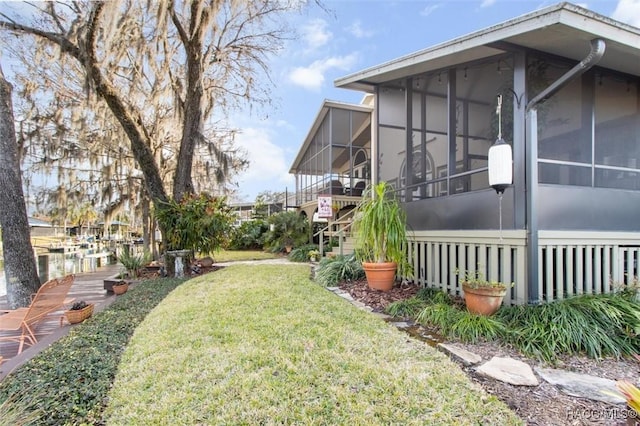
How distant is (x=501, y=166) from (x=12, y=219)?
7667 mm

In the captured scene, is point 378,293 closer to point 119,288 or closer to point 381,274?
point 381,274

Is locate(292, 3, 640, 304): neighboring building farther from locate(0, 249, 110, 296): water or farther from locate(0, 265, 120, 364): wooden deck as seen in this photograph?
locate(0, 249, 110, 296): water

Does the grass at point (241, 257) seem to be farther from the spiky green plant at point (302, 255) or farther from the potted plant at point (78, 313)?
the potted plant at point (78, 313)

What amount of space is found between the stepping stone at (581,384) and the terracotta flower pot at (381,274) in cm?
278

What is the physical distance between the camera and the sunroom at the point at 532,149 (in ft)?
12.9

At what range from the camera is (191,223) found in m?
8.16

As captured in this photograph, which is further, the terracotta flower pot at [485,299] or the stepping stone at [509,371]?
the terracotta flower pot at [485,299]

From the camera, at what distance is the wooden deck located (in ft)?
11.7

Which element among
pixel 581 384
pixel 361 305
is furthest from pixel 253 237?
pixel 581 384

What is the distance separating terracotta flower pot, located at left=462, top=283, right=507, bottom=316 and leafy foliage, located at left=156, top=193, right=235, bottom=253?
6.66 metres

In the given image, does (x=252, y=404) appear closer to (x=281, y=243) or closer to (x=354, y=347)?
(x=354, y=347)

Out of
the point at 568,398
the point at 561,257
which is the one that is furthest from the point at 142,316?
the point at 561,257

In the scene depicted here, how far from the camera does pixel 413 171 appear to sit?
660 centimetres

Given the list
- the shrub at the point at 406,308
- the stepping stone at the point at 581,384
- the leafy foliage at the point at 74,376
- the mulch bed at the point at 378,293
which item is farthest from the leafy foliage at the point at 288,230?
the stepping stone at the point at 581,384
